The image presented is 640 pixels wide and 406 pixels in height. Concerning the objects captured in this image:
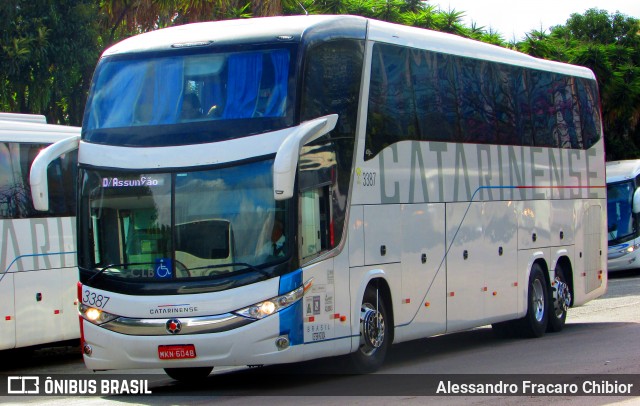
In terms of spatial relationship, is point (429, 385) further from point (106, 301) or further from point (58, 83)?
point (58, 83)

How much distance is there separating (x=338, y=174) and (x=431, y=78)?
3.12 metres

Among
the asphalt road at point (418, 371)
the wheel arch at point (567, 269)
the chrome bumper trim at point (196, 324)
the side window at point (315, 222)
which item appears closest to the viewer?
the asphalt road at point (418, 371)

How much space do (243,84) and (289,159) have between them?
58.0 inches

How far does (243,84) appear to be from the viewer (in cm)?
1191

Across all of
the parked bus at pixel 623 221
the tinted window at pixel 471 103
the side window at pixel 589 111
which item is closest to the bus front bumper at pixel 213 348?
the tinted window at pixel 471 103

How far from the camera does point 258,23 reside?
12.5 m

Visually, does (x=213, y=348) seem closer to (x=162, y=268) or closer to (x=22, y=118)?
(x=162, y=268)

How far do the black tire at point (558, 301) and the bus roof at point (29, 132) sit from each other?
8.50m

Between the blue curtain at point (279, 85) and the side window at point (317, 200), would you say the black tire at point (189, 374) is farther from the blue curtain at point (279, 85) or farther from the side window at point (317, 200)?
the blue curtain at point (279, 85)

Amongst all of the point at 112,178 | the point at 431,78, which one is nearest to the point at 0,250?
the point at 112,178

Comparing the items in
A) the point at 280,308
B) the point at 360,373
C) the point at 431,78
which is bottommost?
the point at 360,373

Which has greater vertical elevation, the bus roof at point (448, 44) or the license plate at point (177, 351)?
the bus roof at point (448, 44)

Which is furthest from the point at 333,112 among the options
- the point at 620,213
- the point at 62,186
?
the point at 620,213

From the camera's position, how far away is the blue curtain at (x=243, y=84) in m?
11.8
